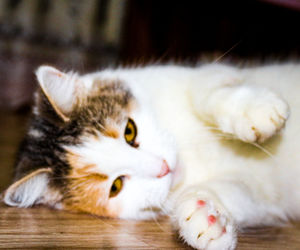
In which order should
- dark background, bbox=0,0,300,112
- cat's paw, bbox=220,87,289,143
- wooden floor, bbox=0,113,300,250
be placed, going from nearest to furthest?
wooden floor, bbox=0,113,300,250, cat's paw, bbox=220,87,289,143, dark background, bbox=0,0,300,112

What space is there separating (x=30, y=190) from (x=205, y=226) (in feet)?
1.89

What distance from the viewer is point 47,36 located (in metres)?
3.06

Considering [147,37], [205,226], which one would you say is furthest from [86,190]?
[147,37]

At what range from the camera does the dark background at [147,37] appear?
2.33m

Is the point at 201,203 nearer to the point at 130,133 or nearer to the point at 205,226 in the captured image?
the point at 205,226

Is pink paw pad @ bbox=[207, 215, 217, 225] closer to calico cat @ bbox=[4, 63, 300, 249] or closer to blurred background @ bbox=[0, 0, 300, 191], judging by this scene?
calico cat @ bbox=[4, 63, 300, 249]

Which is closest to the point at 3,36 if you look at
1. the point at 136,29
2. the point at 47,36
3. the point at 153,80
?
the point at 47,36

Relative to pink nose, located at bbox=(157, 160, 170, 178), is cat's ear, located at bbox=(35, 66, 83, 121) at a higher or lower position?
higher

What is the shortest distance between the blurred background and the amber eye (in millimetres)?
1367

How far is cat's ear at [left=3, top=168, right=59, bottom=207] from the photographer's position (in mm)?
1001

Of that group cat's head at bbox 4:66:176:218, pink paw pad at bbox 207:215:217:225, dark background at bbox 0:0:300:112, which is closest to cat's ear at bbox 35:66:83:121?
cat's head at bbox 4:66:176:218

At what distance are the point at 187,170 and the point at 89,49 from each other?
2373 millimetres

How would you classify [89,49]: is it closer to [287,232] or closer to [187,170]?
[187,170]

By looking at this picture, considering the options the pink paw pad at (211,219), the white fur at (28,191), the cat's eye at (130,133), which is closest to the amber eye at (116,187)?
the cat's eye at (130,133)
